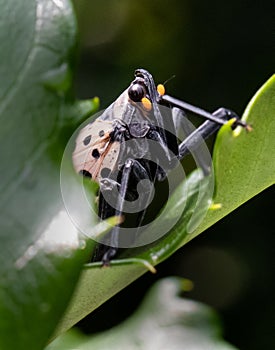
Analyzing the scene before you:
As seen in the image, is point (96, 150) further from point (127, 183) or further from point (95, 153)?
point (127, 183)

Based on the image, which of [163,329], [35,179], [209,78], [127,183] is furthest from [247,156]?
[209,78]

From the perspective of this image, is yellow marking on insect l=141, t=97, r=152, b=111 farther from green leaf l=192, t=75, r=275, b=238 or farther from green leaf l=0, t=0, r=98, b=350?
green leaf l=0, t=0, r=98, b=350

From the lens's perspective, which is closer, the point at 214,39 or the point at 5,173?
the point at 5,173

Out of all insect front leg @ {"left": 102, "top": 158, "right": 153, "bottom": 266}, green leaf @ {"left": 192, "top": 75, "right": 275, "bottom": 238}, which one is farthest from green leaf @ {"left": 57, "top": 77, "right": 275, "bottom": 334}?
insect front leg @ {"left": 102, "top": 158, "right": 153, "bottom": 266}

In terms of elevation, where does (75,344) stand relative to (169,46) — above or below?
above

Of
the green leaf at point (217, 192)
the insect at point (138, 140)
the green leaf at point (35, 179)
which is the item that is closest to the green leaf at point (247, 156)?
the green leaf at point (217, 192)

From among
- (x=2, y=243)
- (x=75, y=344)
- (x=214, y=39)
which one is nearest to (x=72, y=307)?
(x=2, y=243)

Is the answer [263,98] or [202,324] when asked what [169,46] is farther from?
[263,98]
